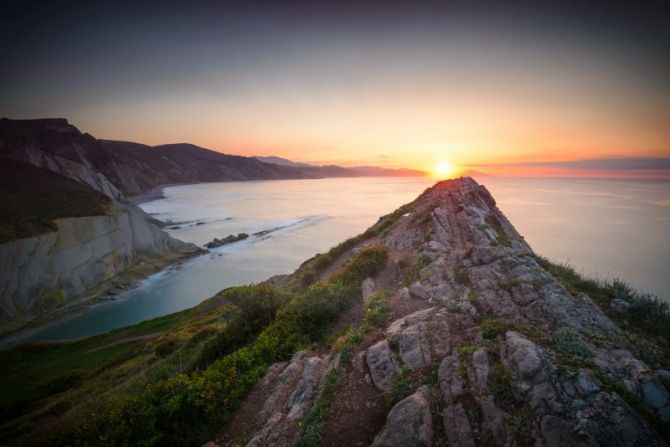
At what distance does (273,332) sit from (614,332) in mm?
11207

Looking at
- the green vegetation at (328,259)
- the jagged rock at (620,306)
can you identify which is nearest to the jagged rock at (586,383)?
the jagged rock at (620,306)

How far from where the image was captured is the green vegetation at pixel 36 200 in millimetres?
31828

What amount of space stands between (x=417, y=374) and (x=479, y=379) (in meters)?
1.39

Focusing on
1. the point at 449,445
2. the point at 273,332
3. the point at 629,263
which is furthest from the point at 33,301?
the point at 629,263

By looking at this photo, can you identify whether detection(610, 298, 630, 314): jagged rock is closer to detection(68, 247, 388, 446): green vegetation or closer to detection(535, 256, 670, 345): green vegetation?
detection(535, 256, 670, 345): green vegetation

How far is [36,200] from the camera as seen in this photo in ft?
122

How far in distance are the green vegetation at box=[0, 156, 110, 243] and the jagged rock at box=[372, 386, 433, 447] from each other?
40.1 metres

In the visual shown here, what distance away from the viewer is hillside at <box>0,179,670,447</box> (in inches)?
223

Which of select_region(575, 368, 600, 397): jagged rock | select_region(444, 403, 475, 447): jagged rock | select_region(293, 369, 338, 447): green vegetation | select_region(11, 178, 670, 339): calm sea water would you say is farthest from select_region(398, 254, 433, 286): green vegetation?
select_region(11, 178, 670, 339): calm sea water

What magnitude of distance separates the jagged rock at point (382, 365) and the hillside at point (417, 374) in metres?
0.03

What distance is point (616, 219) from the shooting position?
224ft

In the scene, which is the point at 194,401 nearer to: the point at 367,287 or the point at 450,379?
the point at 450,379

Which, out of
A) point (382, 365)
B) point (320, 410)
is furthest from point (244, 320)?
point (382, 365)

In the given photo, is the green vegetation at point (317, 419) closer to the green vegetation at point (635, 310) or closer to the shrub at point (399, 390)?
the shrub at point (399, 390)
